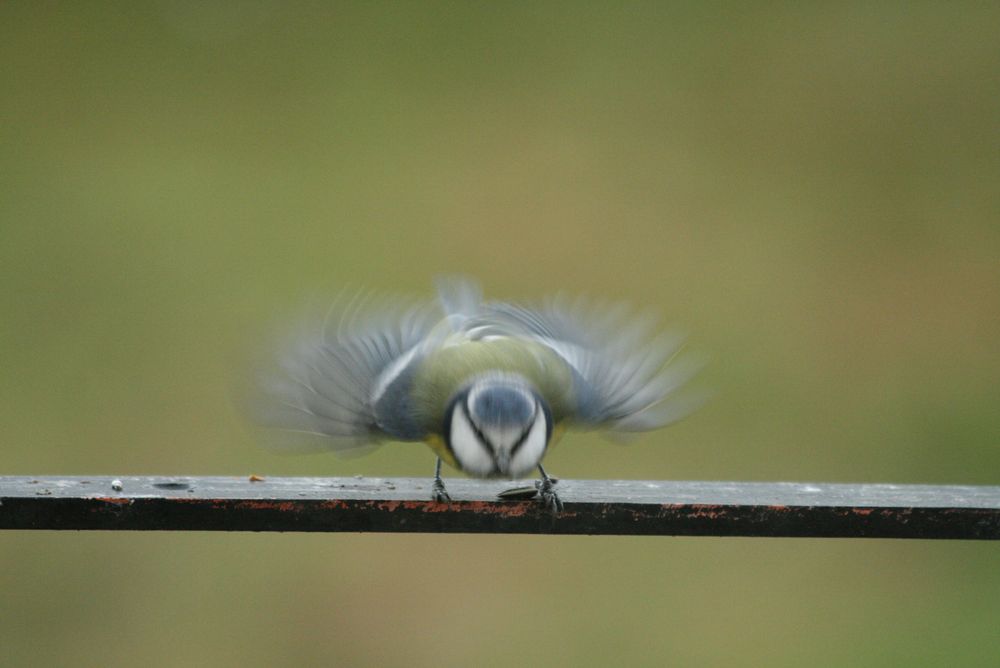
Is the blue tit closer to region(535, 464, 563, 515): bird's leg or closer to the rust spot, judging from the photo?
region(535, 464, 563, 515): bird's leg

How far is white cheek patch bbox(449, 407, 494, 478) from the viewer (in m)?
1.10

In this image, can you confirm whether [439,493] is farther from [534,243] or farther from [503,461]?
[534,243]

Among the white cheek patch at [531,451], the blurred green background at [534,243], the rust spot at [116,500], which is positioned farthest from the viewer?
the blurred green background at [534,243]

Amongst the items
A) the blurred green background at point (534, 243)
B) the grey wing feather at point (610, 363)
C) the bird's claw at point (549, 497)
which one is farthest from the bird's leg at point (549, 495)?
the blurred green background at point (534, 243)

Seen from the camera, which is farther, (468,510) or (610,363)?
(610,363)

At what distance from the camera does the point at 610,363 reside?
134cm

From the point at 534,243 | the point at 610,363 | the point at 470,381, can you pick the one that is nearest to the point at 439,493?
the point at 470,381

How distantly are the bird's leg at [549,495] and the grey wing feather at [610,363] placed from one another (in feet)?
0.71

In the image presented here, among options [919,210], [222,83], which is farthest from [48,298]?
[919,210]

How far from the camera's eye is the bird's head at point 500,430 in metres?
1.08

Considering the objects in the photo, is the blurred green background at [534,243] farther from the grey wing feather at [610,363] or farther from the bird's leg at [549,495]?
the bird's leg at [549,495]

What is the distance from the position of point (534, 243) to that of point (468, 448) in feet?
4.47

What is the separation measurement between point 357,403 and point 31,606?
985mm

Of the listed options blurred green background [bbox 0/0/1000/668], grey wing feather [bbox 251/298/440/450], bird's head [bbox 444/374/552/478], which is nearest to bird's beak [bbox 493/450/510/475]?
bird's head [bbox 444/374/552/478]
